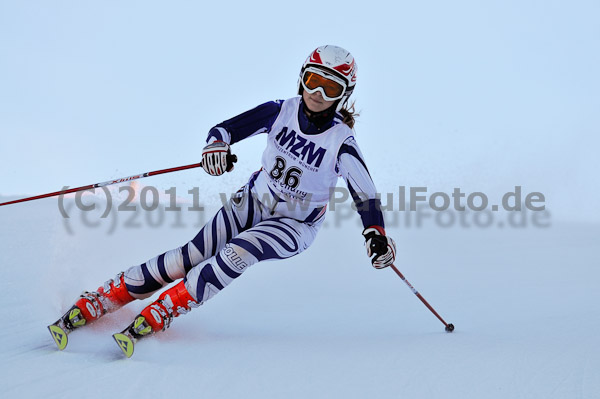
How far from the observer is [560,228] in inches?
297

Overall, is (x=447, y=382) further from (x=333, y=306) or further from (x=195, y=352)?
(x=333, y=306)

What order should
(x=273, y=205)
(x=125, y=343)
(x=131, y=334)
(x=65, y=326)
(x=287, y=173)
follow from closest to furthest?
1. (x=125, y=343)
2. (x=131, y=334)
3. (x=65, y=326)
4. (x=287, y=173)
5. (x=273, y=205)

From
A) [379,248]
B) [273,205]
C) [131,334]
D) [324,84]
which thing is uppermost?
[324,84]

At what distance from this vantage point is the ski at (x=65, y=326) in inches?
94.0

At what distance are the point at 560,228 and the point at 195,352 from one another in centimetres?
670

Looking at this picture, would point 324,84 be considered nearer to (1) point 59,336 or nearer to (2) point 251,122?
(2) point 251,122

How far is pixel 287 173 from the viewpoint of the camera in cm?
283

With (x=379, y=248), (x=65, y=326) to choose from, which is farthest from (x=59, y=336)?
(x=379, y=248)

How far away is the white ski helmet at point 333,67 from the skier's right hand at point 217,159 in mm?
525

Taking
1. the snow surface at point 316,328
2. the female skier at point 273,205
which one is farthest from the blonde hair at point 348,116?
the snow surface at point 316,328

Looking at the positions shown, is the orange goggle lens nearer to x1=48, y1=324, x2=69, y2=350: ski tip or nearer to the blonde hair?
the blonde hair

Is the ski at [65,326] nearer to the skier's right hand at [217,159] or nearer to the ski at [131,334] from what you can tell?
the ski at [131,334]

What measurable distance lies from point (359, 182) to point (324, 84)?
0.53 m

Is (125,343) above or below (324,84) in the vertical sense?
below
